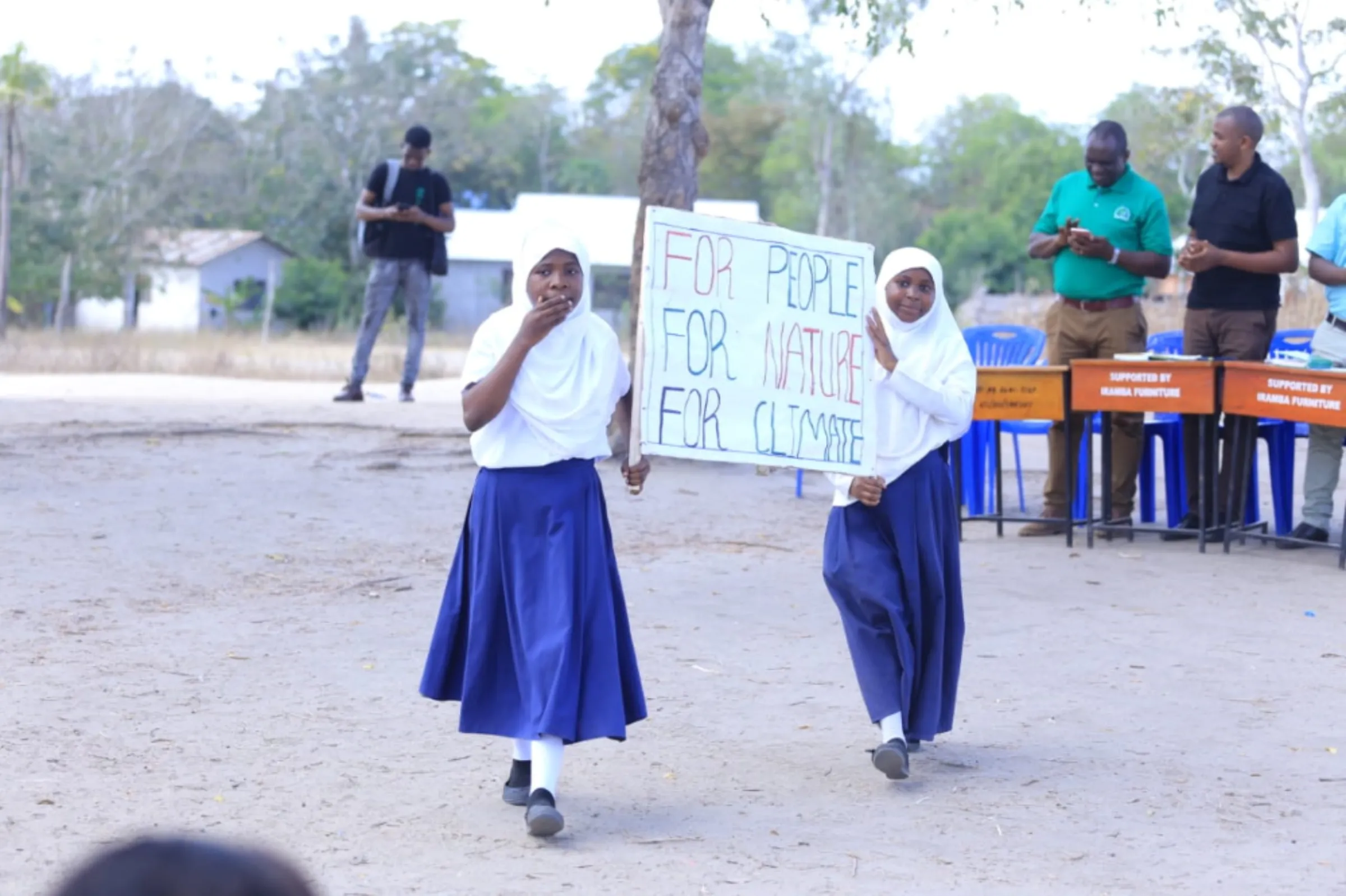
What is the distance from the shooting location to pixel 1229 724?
6.20 m

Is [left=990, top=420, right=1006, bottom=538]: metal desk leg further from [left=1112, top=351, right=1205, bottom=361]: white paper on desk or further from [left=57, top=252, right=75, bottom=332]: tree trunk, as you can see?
[left=57, top=252, right=75, bottom=332]: tree trunk

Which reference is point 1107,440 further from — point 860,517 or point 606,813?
point 606,813

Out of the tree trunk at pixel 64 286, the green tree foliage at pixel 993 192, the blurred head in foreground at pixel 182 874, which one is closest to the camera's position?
the blurred head in foreground at pixel 182 874

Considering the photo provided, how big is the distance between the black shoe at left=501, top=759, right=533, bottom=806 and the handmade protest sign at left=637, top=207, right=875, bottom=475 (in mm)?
1006

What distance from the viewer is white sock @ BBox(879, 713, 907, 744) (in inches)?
215

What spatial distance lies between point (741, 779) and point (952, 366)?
4.76 feet

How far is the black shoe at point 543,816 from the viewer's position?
4797 millimetres

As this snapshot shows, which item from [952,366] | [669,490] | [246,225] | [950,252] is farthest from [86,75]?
[952,366]

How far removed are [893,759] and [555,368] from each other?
1.55m

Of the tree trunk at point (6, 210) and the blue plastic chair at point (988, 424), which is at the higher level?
the tree trunk at point (6, 210)

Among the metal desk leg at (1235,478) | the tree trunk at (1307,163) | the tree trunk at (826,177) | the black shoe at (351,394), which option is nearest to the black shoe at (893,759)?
the metal desk leg at (1235,478)

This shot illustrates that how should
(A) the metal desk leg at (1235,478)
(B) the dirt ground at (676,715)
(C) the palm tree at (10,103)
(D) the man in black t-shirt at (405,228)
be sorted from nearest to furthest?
(B) the dirt ground at (676,715), (A) the metal desk leg at (1235,478), (D) the man in black t-shirt at (405,228), (C) the palm tree at (10,103)

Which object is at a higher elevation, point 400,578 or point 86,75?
point 86,75

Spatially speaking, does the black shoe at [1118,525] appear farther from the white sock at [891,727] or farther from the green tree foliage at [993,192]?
the green tree foliage at [993,192]
